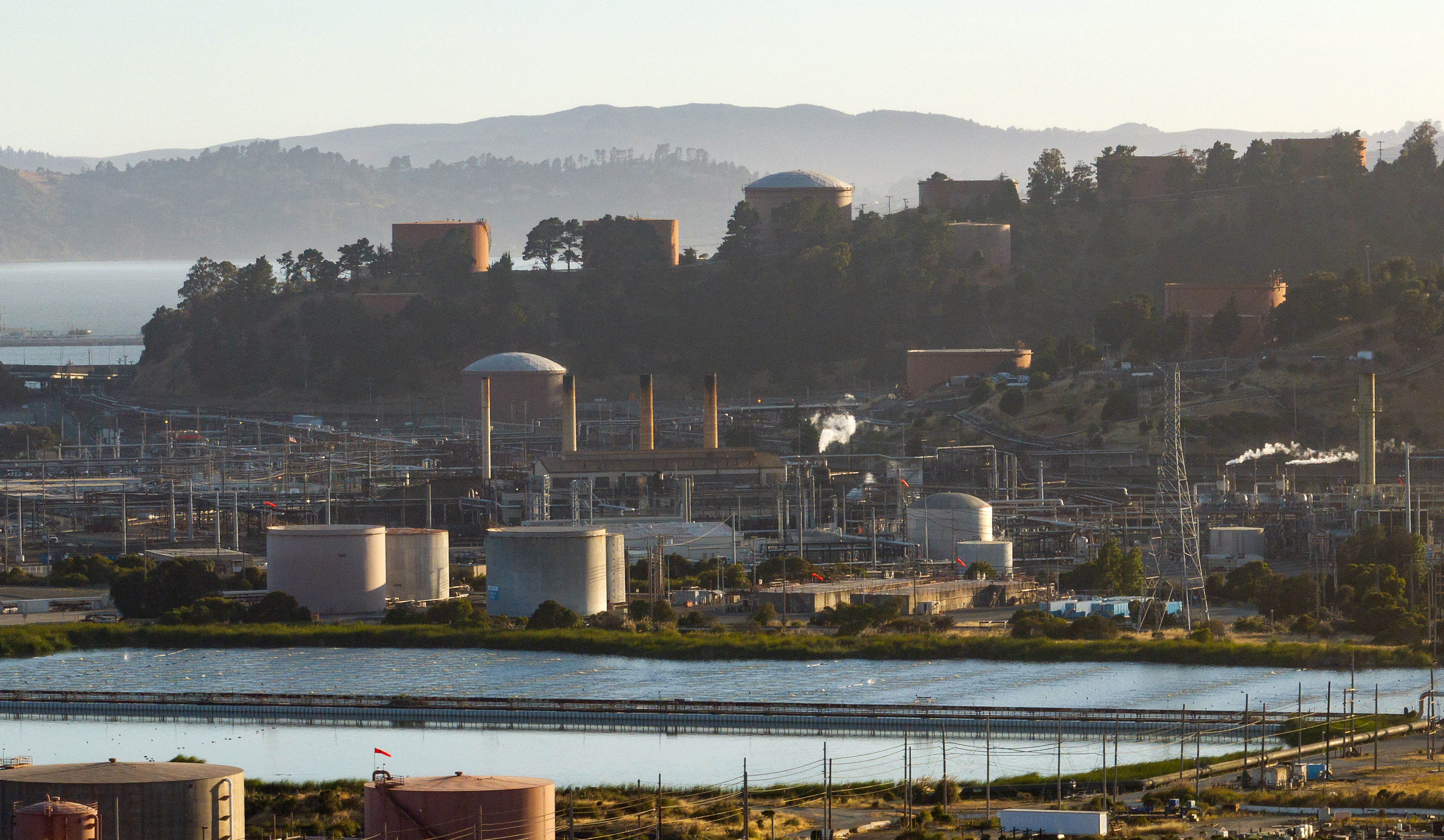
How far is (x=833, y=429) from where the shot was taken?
65.9 meters

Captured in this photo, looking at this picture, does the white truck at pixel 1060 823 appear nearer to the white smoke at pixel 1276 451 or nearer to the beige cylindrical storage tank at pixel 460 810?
the beige cylindrical storage tank at pixel 460 810

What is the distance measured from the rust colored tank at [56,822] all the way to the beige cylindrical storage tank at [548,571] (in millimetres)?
22876

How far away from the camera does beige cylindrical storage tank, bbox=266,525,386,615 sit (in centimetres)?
4022

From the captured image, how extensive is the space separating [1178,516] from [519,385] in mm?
35472

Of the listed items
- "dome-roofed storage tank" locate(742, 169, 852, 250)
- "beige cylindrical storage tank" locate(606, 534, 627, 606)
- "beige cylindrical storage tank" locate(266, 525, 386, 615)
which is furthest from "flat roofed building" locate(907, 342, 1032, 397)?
"beige cylindrical storage tank" locate(266, 525, 386, 615)

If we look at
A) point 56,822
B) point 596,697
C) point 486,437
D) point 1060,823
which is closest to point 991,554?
point 596,697

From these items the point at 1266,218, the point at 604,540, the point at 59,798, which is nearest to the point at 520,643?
the point at 604,540

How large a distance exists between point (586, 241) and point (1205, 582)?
50627 mm

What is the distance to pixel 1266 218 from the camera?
272 ft

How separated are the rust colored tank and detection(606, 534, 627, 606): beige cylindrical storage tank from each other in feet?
77.8

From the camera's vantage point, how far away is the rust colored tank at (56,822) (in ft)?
53.3

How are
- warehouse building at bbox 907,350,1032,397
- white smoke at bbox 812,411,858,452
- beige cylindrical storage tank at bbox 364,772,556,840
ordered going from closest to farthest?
beige cylindrical storage tank at bbox 364,772,556,840 → white smoke at bbox 812,411,858,452 → warehouse building at bbox 907,350,1032,397

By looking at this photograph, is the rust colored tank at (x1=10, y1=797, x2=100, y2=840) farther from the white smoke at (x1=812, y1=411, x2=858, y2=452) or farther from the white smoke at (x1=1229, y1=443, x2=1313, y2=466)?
the white smoke at (x1=812, y1=411, x2=858, y2=452)

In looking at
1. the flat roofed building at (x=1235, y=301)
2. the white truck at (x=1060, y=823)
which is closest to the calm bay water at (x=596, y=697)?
the white truck at (x=1060, y=823)
